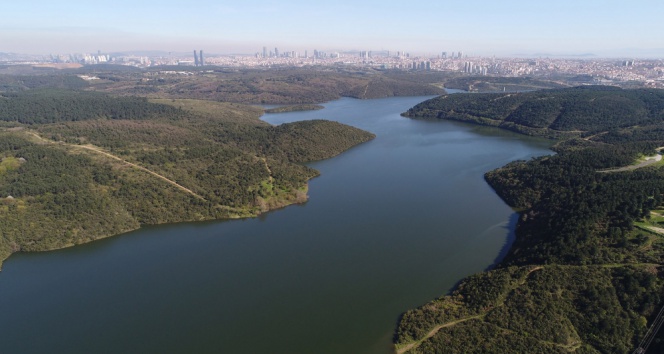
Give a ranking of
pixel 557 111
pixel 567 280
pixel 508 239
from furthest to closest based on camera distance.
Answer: pixel 557 111 < pixel 508 239 < pixel 567 280

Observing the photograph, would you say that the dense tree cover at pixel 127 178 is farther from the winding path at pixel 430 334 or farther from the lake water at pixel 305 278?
the winding path at pixel 430 334

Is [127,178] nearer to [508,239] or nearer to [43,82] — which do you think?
[508,239]

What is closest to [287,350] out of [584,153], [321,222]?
[321,222]

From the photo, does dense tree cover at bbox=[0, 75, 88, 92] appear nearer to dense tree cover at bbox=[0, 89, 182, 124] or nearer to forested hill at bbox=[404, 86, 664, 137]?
dense tree cover at bbox=[0, 89, 182, 124]

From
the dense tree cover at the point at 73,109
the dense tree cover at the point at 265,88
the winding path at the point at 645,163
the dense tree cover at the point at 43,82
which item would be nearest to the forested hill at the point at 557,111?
the winding path at the point at 645,163

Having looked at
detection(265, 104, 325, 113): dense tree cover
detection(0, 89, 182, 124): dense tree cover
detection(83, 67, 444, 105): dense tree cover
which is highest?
detection(83, 67, 444, 105): dense tree cover

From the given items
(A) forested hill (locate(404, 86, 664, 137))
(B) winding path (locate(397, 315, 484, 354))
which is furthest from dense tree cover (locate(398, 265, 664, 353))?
(A) forested hill (locate(404, 86, 664, 137))

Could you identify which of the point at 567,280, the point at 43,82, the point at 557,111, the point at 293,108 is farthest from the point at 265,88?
the point at 567,280
